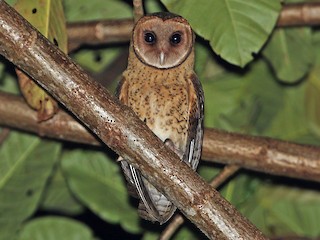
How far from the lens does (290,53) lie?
4465mm

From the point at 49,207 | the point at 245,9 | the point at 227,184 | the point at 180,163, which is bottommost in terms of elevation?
the point at 49,207

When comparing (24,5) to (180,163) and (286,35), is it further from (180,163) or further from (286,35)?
(286,35)

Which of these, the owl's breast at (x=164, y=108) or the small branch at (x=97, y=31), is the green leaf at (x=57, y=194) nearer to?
the small branch at (x=97, y=31)

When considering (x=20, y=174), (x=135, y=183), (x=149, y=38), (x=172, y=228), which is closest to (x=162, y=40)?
(x=149, y=38)

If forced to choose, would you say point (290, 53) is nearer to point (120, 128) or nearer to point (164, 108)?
point (164, 108)

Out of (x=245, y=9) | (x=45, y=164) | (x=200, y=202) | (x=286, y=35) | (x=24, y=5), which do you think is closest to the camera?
(x=200, y=202)

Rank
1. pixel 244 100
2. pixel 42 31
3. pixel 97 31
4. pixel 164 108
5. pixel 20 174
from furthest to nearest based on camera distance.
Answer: pixel 244 100, pixel 97 31, pixel 20 174, pixel 164 108, pixel 42 31

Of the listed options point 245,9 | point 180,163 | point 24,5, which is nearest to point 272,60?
point 245,9

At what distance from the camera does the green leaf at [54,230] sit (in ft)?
13.7

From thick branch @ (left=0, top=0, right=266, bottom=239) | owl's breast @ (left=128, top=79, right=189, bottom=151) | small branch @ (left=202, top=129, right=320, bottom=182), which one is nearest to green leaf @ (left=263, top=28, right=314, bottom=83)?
small branch @ (left=202, top=129, right=320, bottom=182)

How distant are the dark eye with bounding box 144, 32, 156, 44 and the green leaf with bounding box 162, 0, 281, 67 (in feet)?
0.50

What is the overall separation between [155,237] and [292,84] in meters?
1.24

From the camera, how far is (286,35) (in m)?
4.52

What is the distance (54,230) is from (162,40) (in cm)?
109
